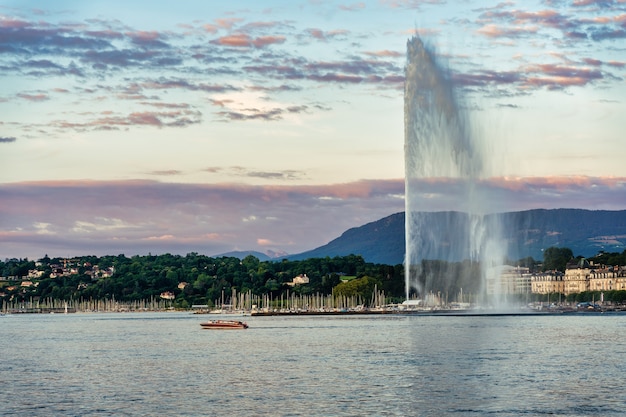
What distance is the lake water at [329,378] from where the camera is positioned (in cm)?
3869

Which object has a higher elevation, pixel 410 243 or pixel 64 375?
pixel 410 243

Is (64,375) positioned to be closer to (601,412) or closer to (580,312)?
(601,412)

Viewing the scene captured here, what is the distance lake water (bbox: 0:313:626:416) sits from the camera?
38688 mm

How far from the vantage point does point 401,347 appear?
70.0 metres

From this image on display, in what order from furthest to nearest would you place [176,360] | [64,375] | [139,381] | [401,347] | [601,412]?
[401,347] → [176,360] → [64,375] → [139,381] → [601,412]

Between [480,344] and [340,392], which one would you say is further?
[480,344]

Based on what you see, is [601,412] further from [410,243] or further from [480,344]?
[410,243]

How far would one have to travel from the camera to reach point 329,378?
48.9 m

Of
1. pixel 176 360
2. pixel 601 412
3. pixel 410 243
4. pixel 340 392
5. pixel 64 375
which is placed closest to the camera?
pixel 601 412

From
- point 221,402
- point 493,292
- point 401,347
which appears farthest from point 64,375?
point 493,292

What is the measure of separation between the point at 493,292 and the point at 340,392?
457 ft

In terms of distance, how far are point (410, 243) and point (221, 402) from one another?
67.0 m

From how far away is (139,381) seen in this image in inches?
1945

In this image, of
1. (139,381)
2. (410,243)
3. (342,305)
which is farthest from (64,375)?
(342,305)
